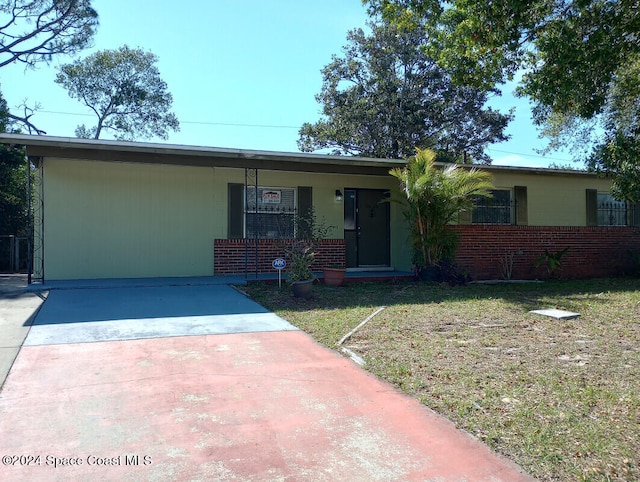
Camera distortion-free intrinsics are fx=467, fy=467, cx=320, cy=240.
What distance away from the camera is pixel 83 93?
2672 centimetres

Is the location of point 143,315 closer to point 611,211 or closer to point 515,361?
point 515,361

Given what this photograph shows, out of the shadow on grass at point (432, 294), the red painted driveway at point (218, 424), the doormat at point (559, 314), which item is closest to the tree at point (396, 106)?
the shadow on grass at point (432, 294)

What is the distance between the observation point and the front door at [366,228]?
38.4 ft

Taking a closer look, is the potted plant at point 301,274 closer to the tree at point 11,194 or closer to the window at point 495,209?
the window at point 495,209

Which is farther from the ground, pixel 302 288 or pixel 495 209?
pixel 495 209

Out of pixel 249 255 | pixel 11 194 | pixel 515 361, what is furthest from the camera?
pixel 11 194

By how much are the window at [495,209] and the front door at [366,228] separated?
2268mm

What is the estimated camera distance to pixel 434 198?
987cm

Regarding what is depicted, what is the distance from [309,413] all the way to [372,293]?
225 inches

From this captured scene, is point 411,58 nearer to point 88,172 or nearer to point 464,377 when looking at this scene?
point 88,172

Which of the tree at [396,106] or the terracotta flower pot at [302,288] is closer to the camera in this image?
the terracotta flower pot at [302,288]

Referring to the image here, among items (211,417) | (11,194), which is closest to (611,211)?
(211,417)

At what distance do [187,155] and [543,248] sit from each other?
8.84m

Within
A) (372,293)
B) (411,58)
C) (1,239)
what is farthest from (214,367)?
(411,58)
